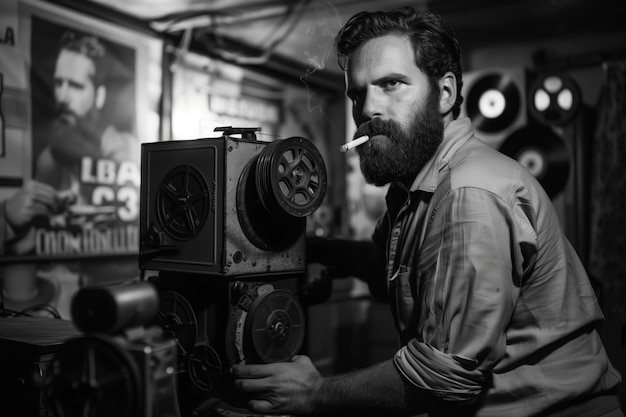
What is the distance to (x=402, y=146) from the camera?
4.81ft

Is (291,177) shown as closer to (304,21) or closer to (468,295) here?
(468,295)

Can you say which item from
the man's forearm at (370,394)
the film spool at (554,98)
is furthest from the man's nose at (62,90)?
the film spool at (554,98)

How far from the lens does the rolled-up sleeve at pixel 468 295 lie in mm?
1138

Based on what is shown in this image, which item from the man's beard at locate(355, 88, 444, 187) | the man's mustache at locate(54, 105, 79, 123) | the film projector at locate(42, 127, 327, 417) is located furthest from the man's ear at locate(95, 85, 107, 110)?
the man's beard at locate(355, 88, 444, 187)

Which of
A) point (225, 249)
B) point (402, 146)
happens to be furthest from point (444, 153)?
point (225, 249)

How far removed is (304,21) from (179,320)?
2.57 m

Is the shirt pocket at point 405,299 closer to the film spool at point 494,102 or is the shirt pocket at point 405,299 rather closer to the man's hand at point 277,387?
the man's hand at point 277,387

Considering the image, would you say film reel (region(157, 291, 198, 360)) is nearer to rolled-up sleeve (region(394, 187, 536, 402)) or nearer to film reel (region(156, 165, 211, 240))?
film reel (region(156, 165, 211, 240))

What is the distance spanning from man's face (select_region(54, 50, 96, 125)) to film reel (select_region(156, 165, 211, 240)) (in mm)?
1719

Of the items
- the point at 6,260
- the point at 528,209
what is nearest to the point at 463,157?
the point at 528,209

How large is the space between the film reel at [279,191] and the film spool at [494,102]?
2.51m

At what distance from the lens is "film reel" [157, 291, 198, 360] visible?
1384mm

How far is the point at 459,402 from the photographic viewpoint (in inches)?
46.8

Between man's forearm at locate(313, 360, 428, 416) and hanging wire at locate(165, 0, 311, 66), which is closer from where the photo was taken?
man's forearm at locate(313, 360, 428, 416)
